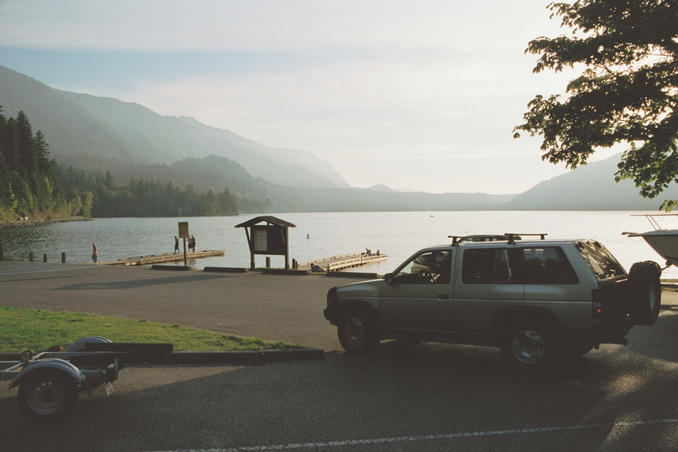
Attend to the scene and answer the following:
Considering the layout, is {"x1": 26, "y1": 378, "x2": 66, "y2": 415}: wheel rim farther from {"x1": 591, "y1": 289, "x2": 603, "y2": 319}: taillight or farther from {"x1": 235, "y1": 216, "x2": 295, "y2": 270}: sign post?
{"x1": 235, "y1": 216, "x2": 295, "y2": 270}: sign post

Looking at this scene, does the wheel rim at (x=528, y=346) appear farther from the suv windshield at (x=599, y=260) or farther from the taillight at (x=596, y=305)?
the suv windshield at (x=599, y=260)

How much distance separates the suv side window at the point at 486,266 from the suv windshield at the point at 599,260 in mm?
1095

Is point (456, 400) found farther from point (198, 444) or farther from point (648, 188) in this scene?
point (648, 188)

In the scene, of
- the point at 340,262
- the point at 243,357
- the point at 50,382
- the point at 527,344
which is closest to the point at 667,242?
the point at 527,344

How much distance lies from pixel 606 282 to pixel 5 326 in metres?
11.8

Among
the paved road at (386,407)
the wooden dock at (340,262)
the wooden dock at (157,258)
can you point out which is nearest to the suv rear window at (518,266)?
the paved road at (386,407)

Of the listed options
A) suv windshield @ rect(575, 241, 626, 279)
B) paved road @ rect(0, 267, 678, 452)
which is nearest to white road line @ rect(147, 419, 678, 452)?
paved road @ rect(0, 267, 678, 452)

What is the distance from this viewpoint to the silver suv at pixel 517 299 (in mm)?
7020

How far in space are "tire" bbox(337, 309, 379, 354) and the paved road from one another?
28 centimetres

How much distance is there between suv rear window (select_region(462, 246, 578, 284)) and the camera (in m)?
7.23

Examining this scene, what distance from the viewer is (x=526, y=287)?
24.3 feet

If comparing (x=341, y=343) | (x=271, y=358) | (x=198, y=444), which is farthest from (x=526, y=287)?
(x=198, y=444)

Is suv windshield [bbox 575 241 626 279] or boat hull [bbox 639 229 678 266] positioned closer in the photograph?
suv windshield [bbox 575 241 626 279]

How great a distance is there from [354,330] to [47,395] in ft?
16.3
